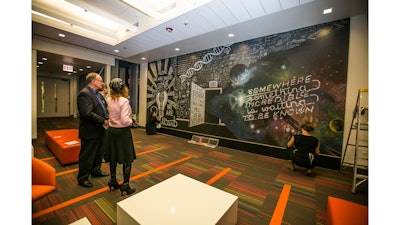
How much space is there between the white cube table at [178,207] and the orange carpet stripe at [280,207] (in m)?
0.54

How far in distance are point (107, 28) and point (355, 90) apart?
657cm

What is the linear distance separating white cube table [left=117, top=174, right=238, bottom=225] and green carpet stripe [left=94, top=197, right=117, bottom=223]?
0.40 metres

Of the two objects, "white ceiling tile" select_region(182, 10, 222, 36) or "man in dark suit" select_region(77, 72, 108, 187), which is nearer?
"man in dark suit" select_region(77, 72, 108, 187)

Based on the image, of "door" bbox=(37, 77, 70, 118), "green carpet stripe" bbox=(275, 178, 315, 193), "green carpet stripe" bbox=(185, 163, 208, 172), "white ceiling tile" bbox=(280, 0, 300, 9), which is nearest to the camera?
"green carpet stripe" bbox=(275, 178, 315, 193)

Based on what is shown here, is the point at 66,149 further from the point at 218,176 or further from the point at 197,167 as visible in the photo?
the point at 218,176

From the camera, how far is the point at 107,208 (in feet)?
6.47

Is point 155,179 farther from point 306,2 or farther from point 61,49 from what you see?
Result: point 61,49

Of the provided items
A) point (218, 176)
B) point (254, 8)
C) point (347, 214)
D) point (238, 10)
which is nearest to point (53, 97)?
point (218, 176)

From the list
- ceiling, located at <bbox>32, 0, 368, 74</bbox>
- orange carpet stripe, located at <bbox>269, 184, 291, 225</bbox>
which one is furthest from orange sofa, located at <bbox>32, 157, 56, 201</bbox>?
ceiling, located at <bbox>32, 0, 368, 74</bbox>

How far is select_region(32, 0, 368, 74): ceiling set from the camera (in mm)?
2838

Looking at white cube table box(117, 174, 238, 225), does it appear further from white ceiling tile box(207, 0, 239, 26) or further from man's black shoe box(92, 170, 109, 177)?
white ceiling tile box(207, 0, 239, 26)

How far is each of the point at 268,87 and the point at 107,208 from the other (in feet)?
13.4

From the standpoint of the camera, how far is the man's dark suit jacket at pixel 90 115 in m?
2.31

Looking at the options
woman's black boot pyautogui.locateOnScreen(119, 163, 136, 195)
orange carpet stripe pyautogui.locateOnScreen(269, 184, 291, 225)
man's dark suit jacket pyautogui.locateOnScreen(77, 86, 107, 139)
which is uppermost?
man's dark suit jacket pyautogui.locateOnScreen(77, 86, 107, 139)
